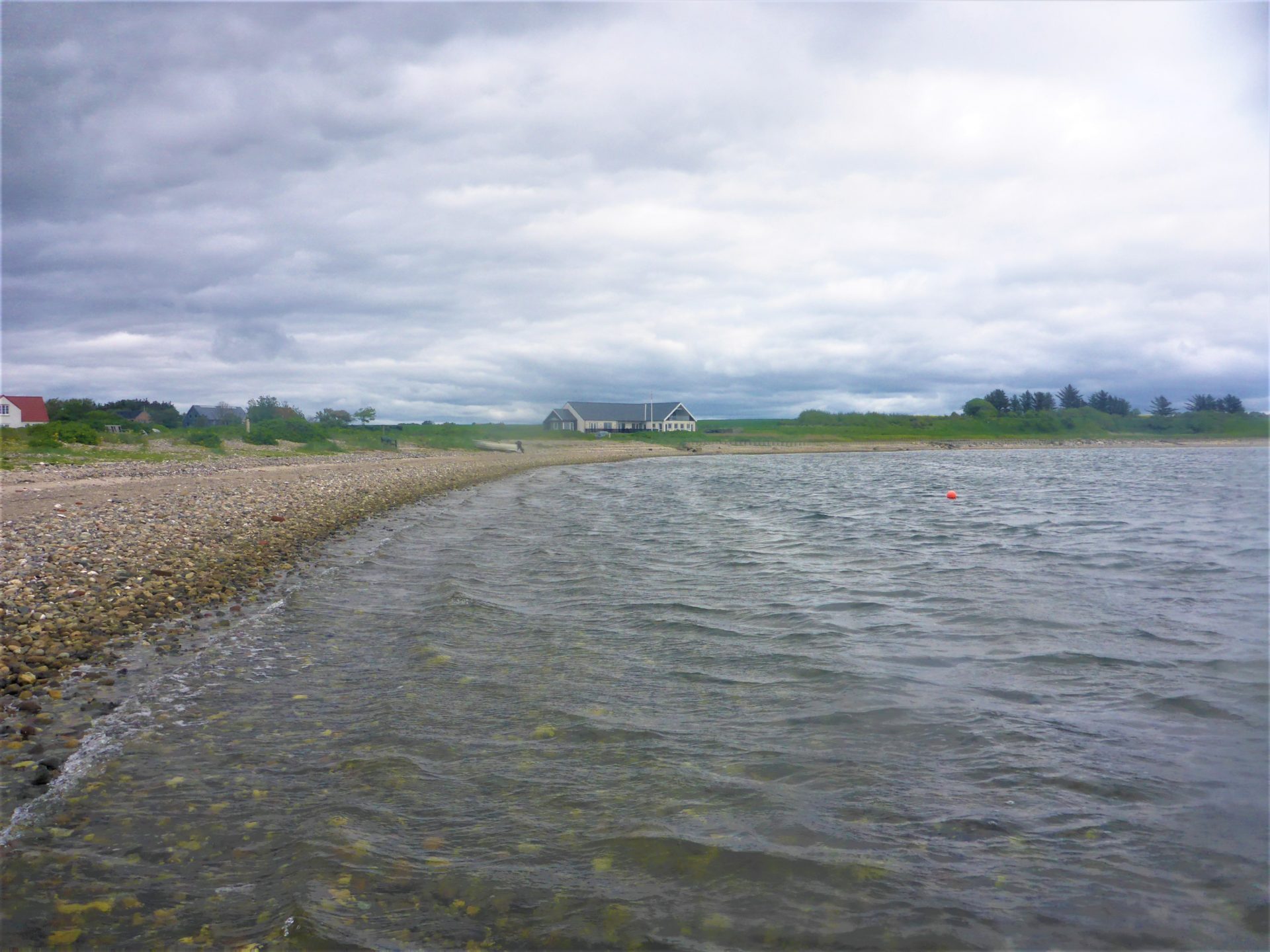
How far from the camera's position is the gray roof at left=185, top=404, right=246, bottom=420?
72.7 meters

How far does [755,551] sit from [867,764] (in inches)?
450

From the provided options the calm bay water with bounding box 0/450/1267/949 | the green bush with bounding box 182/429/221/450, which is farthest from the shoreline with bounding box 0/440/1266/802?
the green bush with bounding box 182/429/221/450

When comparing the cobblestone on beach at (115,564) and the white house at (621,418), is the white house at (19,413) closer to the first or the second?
the cobblestone on beach at (115,564)

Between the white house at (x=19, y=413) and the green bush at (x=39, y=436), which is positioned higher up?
the white house at (x=19, y=413)

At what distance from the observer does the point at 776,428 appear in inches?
4961

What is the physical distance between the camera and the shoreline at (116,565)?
637 cm

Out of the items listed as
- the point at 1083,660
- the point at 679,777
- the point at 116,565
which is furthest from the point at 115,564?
the point at 1083,660

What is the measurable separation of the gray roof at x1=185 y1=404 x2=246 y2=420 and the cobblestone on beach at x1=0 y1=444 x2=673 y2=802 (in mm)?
48412

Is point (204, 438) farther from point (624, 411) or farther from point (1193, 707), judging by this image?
point (624, 411)

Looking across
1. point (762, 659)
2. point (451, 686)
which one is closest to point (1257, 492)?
point (762, 659)

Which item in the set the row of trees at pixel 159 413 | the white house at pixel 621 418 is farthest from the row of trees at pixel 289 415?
the white house at pixel 621 418

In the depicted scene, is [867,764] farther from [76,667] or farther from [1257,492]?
[1257,492]

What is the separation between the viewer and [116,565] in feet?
37.3

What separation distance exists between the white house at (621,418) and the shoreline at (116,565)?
3144 inches
